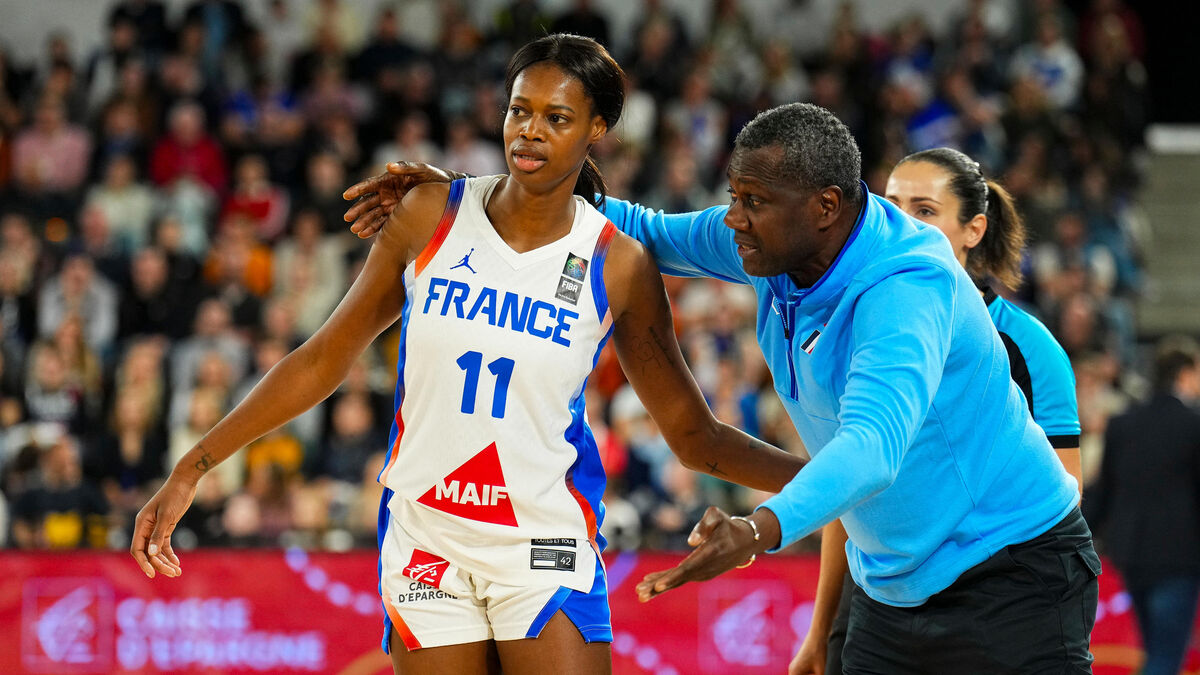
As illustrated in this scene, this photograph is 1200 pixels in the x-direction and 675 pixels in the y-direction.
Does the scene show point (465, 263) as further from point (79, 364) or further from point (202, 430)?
point (79, 364)

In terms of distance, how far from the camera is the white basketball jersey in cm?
326

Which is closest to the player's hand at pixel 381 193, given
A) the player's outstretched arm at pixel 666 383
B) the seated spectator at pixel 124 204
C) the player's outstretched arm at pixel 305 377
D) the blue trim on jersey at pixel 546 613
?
the player's outstretched arm at pixel 305 377

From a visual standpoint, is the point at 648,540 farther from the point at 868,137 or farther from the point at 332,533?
the point at 868,137

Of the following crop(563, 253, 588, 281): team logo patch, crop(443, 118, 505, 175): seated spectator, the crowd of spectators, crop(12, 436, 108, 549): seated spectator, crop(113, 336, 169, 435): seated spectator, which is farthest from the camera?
crop(443, 118, 505, 175): seated spectator

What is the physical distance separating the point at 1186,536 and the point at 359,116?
288 inches

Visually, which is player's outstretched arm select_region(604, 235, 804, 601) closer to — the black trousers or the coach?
the coach

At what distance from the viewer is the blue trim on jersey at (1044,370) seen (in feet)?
12.2

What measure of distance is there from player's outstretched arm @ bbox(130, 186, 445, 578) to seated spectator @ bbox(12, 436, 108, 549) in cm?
462

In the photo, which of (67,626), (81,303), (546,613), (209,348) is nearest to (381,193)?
(546,613)

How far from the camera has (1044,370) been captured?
373 centimetres

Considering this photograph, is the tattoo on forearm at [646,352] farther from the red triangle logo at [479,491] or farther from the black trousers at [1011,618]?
the black trousers at [1011,618]

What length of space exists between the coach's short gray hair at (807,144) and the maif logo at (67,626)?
522 centimetres

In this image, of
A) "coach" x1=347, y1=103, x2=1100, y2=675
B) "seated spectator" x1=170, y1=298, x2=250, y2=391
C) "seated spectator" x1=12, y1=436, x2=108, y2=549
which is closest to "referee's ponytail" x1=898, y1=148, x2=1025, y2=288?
"coach" x1=347, y1=103, x2=1100, y2=675

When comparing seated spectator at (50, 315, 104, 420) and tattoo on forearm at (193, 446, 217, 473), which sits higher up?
seated spectator at (50, 315, 104, 420)
